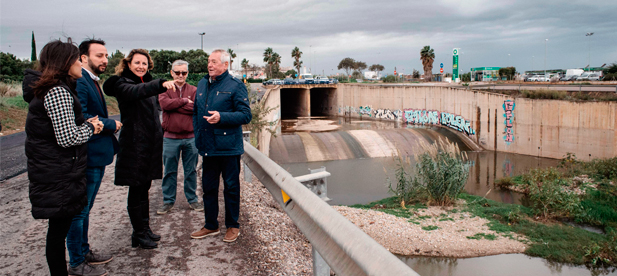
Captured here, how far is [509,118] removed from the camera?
2758cm

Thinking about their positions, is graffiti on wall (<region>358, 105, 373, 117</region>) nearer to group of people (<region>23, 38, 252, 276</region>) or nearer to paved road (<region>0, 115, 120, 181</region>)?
paved road (<region>0, 115, 120, 181</region>)

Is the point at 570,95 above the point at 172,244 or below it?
above

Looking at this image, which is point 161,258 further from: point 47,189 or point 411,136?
point 411,136

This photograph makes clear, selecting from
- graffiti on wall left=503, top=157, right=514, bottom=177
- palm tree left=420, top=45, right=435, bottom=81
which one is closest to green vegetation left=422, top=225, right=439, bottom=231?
graffiti on wall left=503, top=157, right=514, bottom=177

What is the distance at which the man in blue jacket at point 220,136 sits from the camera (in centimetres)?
459

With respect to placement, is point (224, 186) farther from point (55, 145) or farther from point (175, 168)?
point (55, 145)

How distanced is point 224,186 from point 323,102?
5757 cm

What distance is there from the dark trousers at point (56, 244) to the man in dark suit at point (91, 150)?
0.26 metres

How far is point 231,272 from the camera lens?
Answer: 3.85 metres

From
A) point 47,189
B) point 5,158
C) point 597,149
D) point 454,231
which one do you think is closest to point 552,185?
point 454,231

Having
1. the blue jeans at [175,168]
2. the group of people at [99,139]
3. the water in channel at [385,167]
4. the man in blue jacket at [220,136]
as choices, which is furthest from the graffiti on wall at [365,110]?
the man in blue jacket at [220,136]

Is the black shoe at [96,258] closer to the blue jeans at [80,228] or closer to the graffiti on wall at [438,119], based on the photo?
the blue jeans at [80,228]

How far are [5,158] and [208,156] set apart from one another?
900cm

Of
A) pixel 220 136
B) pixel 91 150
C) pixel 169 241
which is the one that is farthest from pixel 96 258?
pixel 220 136
